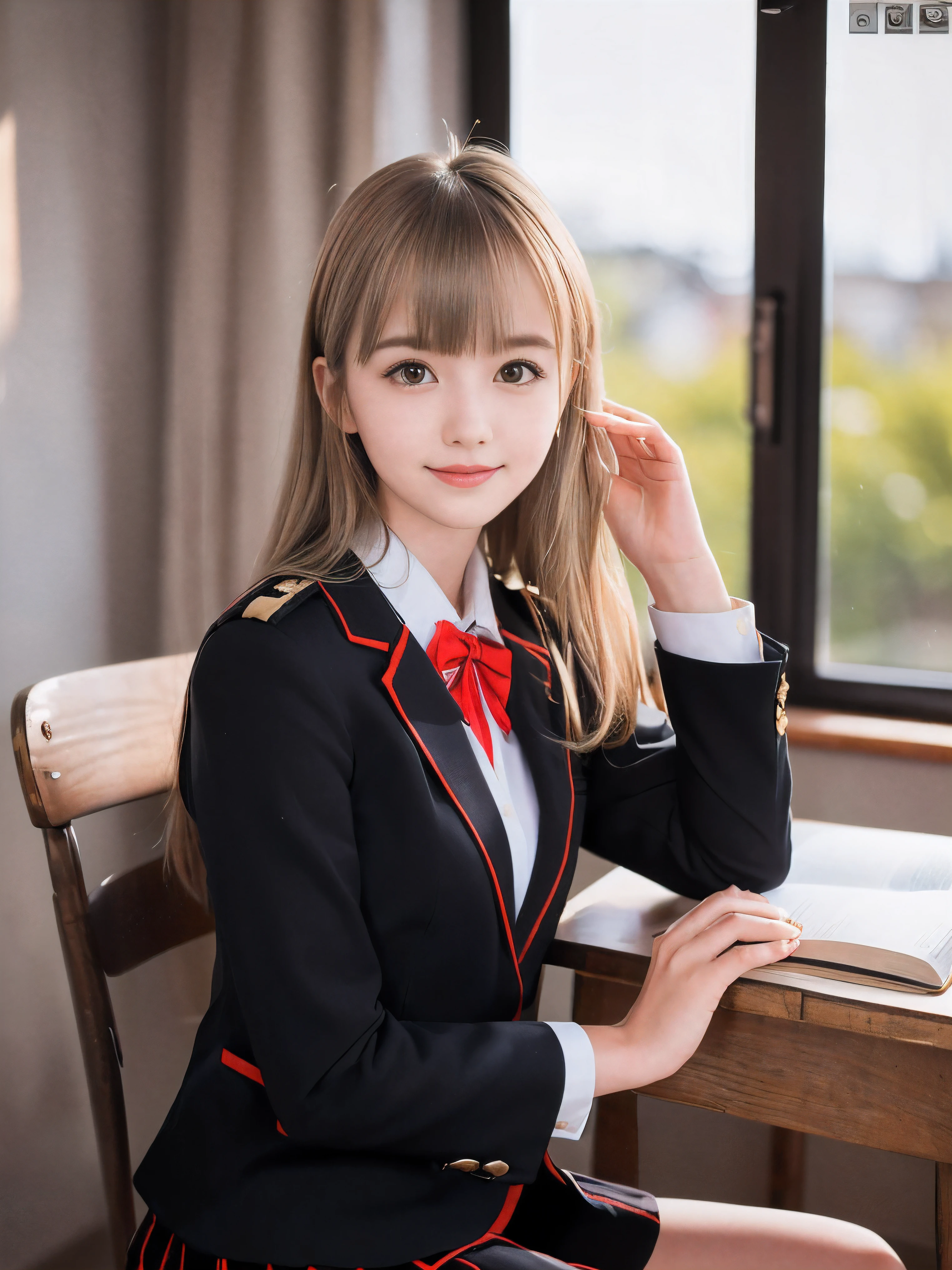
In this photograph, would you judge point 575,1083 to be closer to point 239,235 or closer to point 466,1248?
point 466,1248

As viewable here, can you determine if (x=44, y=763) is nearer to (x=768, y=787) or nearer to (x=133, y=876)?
(x=133, y=876)

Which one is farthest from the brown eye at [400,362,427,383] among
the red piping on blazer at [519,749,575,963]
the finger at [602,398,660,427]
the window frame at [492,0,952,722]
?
the window frame at [492,0,952,722]

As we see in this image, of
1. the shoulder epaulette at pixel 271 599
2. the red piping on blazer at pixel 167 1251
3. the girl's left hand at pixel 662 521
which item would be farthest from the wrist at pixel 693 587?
the red piping on blazer at pixel 167 1251

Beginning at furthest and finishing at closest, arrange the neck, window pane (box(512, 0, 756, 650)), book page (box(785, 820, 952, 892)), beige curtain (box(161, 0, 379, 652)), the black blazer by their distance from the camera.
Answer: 1. window pane (box(512, 0, 756, 650))
2. beige curtain (box(161, 0, 379, 652))
3. book page (box(785, 820, 952, 892))
4. the neck
5. the black blazer

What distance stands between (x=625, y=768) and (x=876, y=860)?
28 cm

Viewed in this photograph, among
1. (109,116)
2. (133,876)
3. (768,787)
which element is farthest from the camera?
(109,116)

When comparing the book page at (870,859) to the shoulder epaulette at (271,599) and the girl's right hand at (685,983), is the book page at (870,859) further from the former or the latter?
the shoulder epaulette at (271,599)

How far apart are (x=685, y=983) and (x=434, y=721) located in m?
0.30

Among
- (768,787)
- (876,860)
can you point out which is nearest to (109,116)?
(768,787)

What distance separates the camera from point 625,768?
1.20 m

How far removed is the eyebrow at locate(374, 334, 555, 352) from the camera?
923mm

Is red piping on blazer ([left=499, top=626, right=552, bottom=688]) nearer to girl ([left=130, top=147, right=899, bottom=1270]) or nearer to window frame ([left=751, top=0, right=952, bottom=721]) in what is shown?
girl ([left=130, top=147, right=899, bottom=1270])

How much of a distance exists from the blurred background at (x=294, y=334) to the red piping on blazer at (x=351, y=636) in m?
0.78

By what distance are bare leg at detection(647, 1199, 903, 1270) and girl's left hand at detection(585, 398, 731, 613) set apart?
1.85 ft
